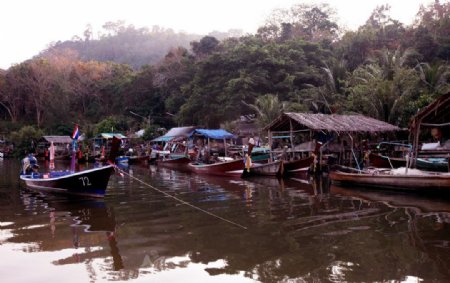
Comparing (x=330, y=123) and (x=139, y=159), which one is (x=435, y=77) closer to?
(x=330, y=123)

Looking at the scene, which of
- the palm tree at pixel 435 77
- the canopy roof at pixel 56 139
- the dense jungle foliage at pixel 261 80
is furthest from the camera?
the canopy roof at pixel 56 139

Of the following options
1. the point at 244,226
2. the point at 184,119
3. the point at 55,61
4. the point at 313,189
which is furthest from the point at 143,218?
the point at 55,61

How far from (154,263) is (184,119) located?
3012 cm

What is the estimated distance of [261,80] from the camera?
3147 centimetres

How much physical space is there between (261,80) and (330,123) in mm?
13877

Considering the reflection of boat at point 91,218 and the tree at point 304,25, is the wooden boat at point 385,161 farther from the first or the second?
the tree at point 304,25

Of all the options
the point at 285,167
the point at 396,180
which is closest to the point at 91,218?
the point at 396,180

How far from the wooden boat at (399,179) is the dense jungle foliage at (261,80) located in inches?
A: 322

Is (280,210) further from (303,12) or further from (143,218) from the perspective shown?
(303,12)

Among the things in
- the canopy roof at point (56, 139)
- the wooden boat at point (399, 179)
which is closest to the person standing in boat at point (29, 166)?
the wooden boat at point (399, 179)

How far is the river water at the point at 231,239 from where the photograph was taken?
19.3 ft

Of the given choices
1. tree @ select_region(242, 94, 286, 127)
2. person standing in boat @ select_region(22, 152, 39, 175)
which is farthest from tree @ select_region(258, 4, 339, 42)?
person standing in boat @ select_region(22, 152, 39, 175)

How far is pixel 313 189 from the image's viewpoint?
47.8 ft

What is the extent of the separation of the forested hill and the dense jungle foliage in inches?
809
